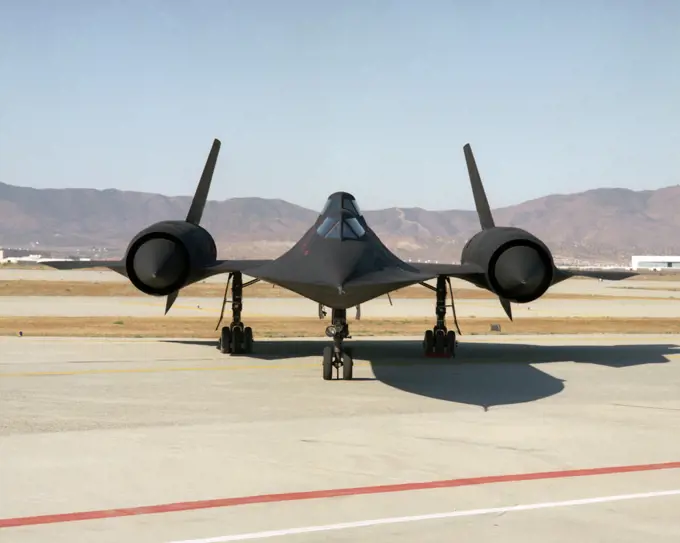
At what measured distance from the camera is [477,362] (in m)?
18.3

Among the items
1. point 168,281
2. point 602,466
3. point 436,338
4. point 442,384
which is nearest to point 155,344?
point 168,281

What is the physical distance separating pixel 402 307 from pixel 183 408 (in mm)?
32738

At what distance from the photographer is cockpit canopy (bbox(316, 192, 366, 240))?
15180 mm

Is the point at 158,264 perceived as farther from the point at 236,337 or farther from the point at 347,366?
the point at 347,366

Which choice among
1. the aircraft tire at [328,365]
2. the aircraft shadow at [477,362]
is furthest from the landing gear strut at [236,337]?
the aircraft tire at [328,365]

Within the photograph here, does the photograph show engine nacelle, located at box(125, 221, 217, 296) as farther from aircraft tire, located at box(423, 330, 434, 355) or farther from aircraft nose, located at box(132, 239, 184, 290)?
aircraft tire, located at box(423, 330, 434, 355)

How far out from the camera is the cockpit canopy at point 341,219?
1518 centimetres

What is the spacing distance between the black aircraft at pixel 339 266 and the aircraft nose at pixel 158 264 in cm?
2

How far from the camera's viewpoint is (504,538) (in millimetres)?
6105

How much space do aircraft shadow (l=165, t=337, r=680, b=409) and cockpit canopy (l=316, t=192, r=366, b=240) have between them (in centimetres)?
275

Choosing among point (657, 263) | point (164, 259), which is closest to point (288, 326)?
point (164, 259)

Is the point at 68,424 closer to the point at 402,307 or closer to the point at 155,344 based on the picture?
the point at 155,344

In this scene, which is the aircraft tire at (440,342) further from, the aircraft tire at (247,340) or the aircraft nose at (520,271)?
the aircraft tire at (247,340)

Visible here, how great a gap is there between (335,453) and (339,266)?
5.27m
